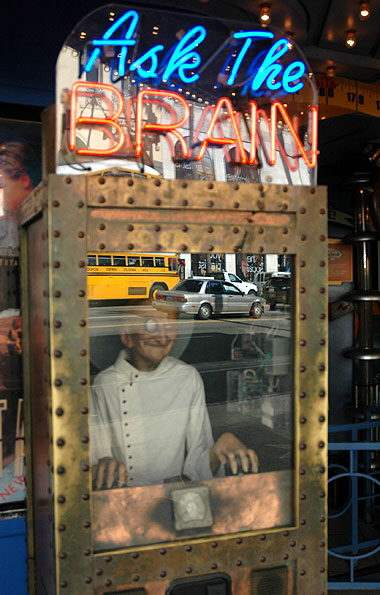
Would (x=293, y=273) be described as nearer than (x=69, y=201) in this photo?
No

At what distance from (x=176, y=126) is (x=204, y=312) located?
4.21ft

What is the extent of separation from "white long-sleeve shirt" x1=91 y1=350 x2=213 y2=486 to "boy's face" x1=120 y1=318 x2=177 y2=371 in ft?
0.16

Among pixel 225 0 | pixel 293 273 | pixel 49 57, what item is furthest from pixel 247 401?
pixel 225 0

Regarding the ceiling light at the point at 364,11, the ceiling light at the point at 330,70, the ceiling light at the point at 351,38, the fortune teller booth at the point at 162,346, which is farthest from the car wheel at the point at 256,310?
the ceiling light at the point at 330,70

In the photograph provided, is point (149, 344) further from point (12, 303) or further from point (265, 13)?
point (265, 13)

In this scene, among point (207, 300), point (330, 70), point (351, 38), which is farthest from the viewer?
point (330, 70)

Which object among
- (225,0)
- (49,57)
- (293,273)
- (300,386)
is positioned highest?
(225,0)

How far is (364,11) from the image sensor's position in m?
3.59

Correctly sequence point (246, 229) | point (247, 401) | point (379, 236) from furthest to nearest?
point (379, 236) < point (247, 401) < point (246, 229)

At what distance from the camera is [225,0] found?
10.9ft

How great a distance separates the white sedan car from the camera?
9.54ft

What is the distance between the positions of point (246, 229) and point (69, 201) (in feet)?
2.46

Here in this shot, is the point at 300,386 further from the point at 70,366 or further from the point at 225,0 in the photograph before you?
the point at 225,0

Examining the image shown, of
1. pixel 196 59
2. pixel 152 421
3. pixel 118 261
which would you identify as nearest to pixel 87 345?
pixel 152 421
